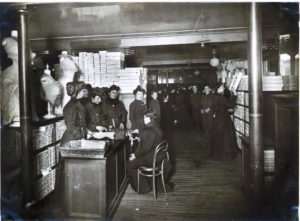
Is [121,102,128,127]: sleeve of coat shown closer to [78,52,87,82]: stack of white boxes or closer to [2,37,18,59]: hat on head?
[78,52,87,82]: stack of white boxes

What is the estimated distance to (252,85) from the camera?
3.12m

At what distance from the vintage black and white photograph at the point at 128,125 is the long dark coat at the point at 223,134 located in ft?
0.07

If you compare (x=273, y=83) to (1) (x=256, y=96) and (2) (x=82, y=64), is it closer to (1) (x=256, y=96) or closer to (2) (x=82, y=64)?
(1) (x=256, y=96)

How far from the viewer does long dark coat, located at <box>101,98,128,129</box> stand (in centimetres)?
551

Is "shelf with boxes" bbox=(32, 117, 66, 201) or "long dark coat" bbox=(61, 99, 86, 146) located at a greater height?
"long dark coat" bbox=(61, 99, 86, 146)

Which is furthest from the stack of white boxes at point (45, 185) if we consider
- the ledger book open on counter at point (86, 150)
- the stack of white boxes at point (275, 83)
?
the stack of white boxes at point (275, 83)

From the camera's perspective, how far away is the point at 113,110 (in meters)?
5.56

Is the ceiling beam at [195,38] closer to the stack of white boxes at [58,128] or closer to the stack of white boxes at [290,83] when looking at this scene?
the stack of white boxes at [290,83]

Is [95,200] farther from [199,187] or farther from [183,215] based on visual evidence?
[199,187]

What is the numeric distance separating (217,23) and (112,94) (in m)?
2.47

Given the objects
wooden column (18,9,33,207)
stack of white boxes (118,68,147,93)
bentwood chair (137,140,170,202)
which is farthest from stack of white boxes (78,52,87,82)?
bentwood chair (137,140,170,202)

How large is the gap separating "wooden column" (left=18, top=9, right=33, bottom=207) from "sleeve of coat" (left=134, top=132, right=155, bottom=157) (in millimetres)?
1515

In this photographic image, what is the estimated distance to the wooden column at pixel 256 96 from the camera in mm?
3029

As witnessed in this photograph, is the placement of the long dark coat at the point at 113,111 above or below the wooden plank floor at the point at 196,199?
above
